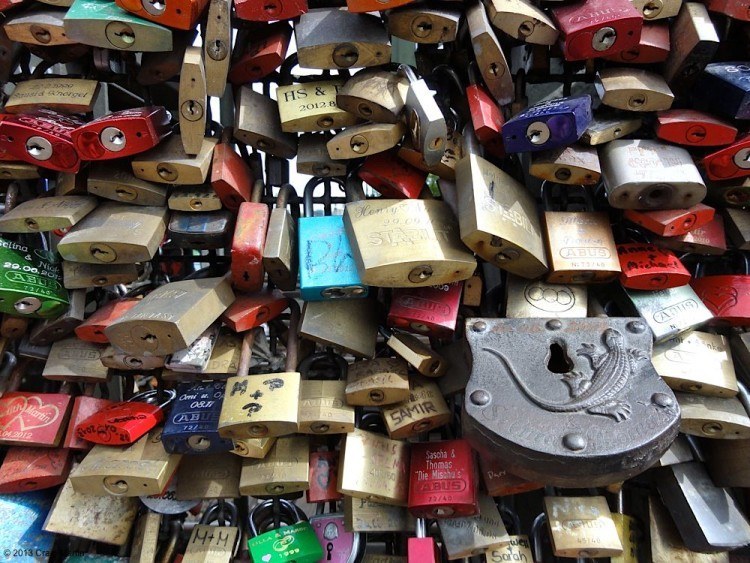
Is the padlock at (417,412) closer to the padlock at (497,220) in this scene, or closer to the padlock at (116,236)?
the padlock at (497,220)

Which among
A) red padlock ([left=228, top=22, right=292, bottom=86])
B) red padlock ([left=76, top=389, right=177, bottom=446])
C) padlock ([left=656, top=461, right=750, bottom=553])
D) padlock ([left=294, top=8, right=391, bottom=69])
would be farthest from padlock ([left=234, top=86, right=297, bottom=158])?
padlock ([left=656, top=461, right=750, bottom=553])

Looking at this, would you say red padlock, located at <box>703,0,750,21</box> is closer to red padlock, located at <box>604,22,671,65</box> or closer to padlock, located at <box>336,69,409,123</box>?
red padlock, located at <box>604,22,671,65</box>

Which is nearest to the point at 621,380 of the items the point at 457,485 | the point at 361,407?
the point at 457,485

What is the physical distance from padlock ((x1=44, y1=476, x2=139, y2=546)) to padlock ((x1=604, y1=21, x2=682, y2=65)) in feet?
4.59

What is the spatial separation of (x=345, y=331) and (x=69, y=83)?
796 mm

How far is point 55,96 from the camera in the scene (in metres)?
1.38

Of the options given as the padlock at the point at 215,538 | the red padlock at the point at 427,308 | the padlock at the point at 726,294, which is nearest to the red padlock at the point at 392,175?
the red padlock at the point at 427,308

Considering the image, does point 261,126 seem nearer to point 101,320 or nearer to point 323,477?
point 101,320

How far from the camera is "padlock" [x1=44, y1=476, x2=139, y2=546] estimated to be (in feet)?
4.42

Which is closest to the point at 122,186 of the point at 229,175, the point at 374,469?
the point at 229,175

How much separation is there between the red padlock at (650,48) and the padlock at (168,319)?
951 millimetres

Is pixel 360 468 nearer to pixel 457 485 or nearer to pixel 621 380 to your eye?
pixel 457 485

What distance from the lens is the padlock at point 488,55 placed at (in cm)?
126

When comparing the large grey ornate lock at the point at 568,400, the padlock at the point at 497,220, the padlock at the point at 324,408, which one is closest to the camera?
the large grey ornate lock at the point at 568,400
